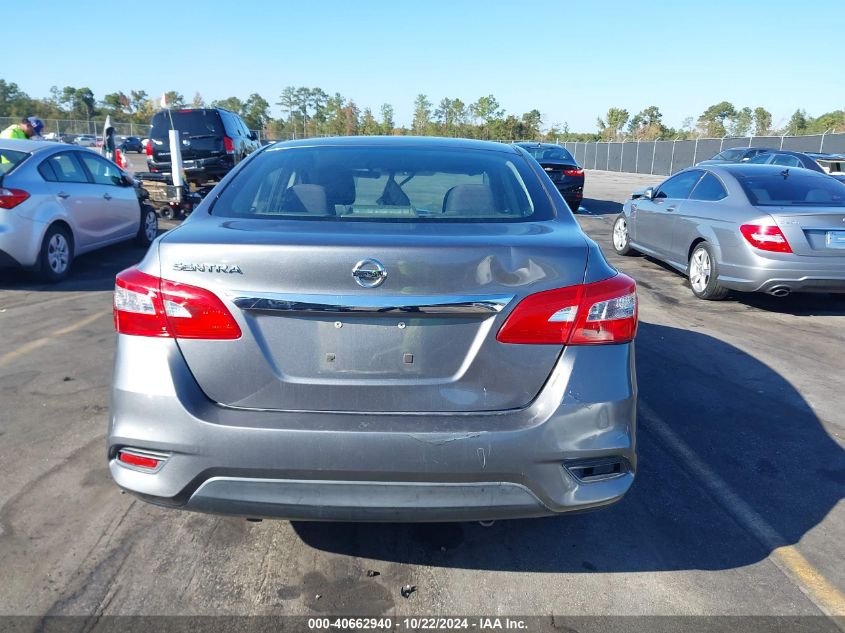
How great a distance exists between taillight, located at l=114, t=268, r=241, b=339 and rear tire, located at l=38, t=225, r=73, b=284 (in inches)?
242

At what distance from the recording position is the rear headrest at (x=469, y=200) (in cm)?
306

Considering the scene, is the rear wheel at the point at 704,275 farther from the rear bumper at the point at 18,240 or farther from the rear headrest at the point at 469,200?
the rear bumper at the point at 18,240

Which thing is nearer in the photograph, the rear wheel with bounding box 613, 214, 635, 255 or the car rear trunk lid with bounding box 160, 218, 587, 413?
the car rear trunk lid with bounding box 160, 218, 587, 413

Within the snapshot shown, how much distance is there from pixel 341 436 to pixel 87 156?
8.31m

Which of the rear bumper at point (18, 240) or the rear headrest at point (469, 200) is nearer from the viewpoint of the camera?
the rear headrest at point (469, 200)

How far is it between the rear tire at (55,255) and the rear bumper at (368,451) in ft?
20.4

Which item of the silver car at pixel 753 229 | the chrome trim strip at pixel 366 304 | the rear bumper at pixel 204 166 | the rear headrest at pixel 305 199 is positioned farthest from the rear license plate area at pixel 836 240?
the rear bumper at pixel 204 166

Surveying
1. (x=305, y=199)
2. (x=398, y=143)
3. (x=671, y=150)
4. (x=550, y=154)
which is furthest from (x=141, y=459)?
(x=671, y=150)

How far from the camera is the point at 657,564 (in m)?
2.98

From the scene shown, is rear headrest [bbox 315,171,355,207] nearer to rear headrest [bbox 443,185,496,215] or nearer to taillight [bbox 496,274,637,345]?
rear headrest [bbox 443,185,496,215]

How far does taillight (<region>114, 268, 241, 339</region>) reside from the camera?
7.97 ft

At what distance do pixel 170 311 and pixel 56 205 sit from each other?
260 inches

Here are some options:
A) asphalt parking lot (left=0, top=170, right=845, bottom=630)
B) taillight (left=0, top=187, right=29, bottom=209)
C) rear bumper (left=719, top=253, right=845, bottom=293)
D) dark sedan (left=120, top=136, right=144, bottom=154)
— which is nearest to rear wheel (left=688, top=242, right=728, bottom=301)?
rear bumper (left=719, top=253, right=845, bottom=293)

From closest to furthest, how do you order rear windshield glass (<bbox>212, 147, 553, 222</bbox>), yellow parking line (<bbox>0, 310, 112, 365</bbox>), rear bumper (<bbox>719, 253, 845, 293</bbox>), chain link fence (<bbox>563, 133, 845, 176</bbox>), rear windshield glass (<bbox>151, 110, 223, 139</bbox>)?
rear windshield glass (<bbox>212, 147, 553, 222</bbox>), yellow parking line (<bbox>0, 310, 112, 365</bbox>), rear bumper (<bbox>719, 253, 845, 293</bbox>), rear windshield glass (<bbox>151, 110, 223, 139</bbox>), chain link fence (<bbox>563, 133, 845, 176</bbox>)
